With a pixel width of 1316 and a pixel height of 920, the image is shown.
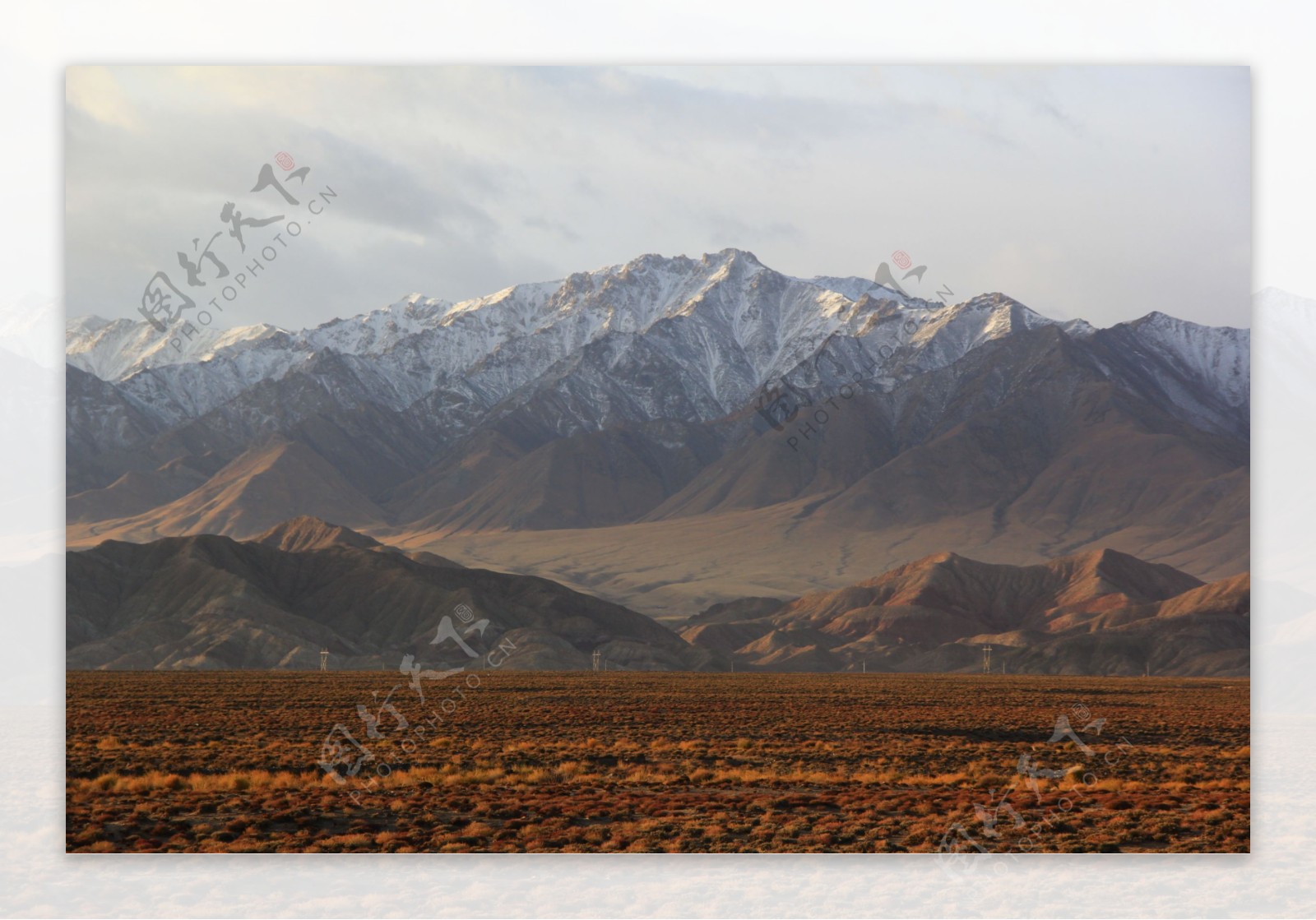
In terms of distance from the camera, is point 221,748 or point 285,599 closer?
point 221,748

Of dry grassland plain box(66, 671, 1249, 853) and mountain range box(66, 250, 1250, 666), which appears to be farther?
mountain range box(66, 250, 1250, 666)

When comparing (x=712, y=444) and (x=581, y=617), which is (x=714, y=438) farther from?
(x=581, y=617)

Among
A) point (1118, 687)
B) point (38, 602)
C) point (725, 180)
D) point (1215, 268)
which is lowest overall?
point (1118, 687)

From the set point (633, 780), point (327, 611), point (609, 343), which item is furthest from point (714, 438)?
point (633, 780)

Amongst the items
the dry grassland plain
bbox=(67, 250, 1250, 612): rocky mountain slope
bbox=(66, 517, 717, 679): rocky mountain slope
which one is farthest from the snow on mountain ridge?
the dry grassland plain

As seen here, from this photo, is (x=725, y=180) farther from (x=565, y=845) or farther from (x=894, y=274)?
(x=565, y=845)

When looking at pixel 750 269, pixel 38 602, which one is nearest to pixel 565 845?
pixel 38 602

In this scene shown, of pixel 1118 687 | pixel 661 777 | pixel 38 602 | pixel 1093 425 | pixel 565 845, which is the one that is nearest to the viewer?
pixel 565 845

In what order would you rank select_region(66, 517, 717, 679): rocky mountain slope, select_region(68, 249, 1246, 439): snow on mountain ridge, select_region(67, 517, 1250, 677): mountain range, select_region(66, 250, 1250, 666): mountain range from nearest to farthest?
select_region(68, 249, 1246, 439): snow on mountain ridge < select_region(66, 517, 717, 679): rocky mountain slope < select_region(67, 517, 1250, 677): mountain range < select_region(66, 250, 1250, 666): mountain range

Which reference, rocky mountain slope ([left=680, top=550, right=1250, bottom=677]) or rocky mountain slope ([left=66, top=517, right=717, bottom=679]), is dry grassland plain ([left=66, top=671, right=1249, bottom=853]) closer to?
rocky mountain slope ([left=66, top=517, right=717, bottom=679])
